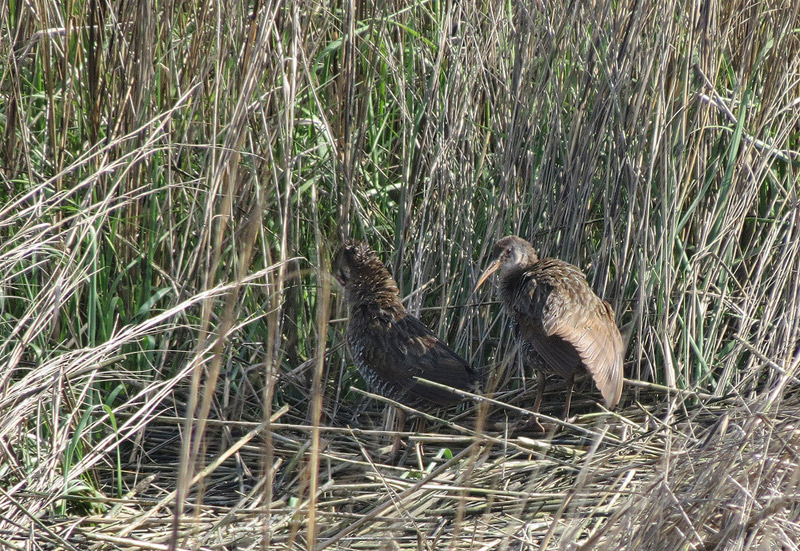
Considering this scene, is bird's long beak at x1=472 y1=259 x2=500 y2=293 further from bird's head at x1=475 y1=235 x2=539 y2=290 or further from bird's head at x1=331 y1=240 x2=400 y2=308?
bird's head at x1=331 y1=240 x2=400 y2=308

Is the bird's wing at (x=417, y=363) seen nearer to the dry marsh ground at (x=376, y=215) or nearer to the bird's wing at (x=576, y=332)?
the dry marsh ground at (x=376, y=215)

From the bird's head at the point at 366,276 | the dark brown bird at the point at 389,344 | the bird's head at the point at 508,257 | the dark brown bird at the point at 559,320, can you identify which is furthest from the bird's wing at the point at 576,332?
the bird's head at the point at 366,276

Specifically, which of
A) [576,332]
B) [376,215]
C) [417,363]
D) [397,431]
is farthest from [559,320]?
[376,215]

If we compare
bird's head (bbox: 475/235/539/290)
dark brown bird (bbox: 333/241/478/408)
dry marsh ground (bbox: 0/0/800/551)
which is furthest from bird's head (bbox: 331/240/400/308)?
bird's head (bbox: 475/235/539/290)

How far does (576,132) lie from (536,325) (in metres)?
0.86

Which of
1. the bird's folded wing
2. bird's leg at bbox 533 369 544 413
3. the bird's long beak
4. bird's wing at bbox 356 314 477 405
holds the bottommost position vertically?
bird's leg at bbox 533 369 544 413

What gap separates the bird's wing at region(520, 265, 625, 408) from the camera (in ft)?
12.7

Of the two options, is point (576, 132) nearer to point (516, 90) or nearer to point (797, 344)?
point (516, 90)

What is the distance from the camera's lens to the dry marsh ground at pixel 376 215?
3678 millimetres

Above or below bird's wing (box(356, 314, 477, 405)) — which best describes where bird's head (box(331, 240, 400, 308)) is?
above

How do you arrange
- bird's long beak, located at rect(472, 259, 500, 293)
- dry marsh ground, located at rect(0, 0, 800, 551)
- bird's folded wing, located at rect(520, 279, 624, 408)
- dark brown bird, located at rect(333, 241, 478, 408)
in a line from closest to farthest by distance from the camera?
dry marsh ground, located at rect(0, 0, 800, 551), bird's folded wing, located at rect(520, 279, 624, 408), dark brown bird, located at rect(333, 241, 478, 408), bird's long beak, located at rect(472, 259, 500, 293)

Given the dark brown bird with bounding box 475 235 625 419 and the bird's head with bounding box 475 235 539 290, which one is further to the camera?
the bird's head with bounding box 475 235 539 290

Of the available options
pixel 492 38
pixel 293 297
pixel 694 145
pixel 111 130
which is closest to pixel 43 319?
pixel 111 130

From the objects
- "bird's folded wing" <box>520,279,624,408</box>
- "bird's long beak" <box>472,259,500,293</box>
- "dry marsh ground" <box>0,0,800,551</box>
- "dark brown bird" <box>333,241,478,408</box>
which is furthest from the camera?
"bird's long beak" <box>472,259,500,293</box>
